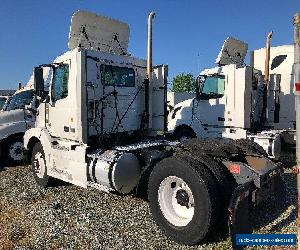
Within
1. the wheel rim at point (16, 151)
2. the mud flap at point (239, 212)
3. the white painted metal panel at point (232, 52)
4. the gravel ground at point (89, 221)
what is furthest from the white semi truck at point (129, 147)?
the white painted metal panel at point (232, 52)

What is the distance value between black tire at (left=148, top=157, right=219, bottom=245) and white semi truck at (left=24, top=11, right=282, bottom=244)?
14 mm

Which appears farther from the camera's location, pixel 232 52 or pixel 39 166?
pixel 232 52

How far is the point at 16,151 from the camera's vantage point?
11.6 metres

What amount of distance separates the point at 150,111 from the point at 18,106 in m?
6.13

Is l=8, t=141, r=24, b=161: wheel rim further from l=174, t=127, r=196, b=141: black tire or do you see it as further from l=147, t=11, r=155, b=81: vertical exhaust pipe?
l=147, t=11, r=155, b=81: vertical exhaust pipe

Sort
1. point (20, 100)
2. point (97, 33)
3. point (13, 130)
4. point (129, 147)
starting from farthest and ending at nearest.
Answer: point (20, 100) < point (13, 130) < point (97, 33) < point (129, 147)

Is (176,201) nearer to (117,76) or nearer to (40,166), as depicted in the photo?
(117,76)

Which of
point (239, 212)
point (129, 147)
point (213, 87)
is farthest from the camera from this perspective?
point (213, 87)

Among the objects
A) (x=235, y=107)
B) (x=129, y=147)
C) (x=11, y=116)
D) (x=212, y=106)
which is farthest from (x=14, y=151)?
(x=235, y=107)

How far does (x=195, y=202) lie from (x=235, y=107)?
246 inches

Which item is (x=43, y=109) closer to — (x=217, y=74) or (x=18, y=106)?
(x=18, y=106)

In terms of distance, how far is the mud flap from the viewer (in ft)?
14.5

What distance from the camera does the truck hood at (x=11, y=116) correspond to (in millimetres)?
11438

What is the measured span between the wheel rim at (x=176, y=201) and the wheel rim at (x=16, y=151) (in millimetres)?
7845
